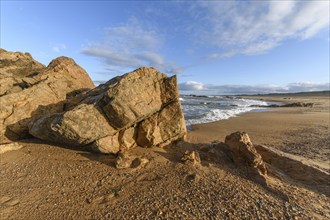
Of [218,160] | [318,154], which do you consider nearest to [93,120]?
[218,160]

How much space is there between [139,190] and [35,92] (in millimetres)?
6592

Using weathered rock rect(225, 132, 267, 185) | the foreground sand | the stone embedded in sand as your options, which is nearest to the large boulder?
the foreground sand

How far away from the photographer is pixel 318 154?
34.4 feet

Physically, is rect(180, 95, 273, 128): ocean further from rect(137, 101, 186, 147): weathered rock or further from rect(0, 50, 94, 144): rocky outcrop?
rect(0, 50, 94, 144): rocky outcrop

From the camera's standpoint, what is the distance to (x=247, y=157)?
7156mm

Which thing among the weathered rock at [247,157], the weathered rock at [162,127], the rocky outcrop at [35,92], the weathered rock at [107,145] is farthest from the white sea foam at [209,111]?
the weathered rock at [107,145]

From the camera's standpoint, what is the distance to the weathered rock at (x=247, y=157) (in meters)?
6.61

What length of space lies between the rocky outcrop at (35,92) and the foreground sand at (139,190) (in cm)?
125

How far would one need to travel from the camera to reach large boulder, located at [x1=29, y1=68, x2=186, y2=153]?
7020 mm

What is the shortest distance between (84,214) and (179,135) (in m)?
4.68

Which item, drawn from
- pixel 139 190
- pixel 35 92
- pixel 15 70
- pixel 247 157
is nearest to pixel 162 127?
pixel 139 190

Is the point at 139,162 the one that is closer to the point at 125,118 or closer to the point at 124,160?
the point at 124,160

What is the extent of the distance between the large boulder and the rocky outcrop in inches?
34.8

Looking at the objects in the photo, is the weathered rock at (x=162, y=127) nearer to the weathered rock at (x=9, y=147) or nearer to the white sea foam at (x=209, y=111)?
the weathered rock at (x=9, y=147)
